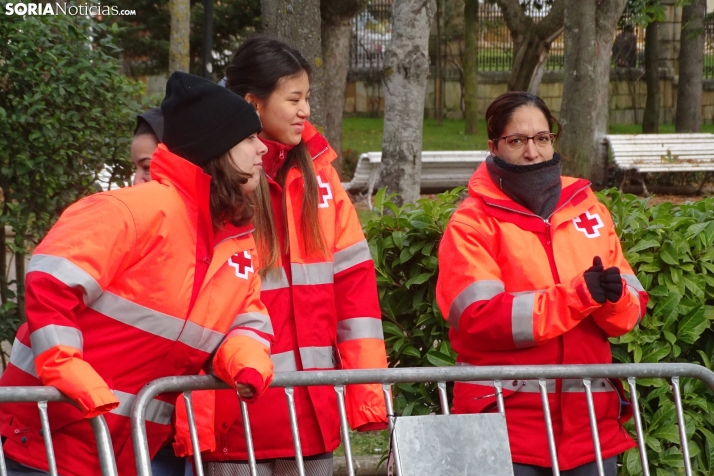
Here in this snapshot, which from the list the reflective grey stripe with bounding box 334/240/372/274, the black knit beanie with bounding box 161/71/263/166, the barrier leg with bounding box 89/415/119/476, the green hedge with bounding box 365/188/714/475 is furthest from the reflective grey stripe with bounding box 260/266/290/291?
the green hedge with bounding box 365/188/714/475

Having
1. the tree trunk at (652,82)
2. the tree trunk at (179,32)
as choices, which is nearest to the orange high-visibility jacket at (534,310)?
the tree trunk at (179,32)

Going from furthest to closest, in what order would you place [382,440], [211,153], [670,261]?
[382,440] → [670,261] → [211,153]

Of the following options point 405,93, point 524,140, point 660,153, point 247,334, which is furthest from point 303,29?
point 660,153

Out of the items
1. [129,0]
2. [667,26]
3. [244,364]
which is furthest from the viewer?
[667,26]

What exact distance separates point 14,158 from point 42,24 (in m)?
0.75

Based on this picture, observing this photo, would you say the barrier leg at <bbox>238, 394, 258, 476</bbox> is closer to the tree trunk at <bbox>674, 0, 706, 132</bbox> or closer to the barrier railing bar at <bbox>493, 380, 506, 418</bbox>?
the barrier railing bar at <bbox>493, 380, 506, 418</bbox>

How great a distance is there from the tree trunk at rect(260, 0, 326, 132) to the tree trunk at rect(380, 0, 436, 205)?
2.10 feet

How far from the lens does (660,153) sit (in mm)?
16938

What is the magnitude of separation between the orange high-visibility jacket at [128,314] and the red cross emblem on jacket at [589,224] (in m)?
1.20

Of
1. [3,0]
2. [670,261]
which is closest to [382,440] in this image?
[670,261]

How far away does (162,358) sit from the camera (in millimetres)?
2854

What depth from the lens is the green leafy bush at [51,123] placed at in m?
5.32

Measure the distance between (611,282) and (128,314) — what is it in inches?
58.6

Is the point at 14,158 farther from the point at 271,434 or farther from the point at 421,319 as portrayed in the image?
the point at 271,434
